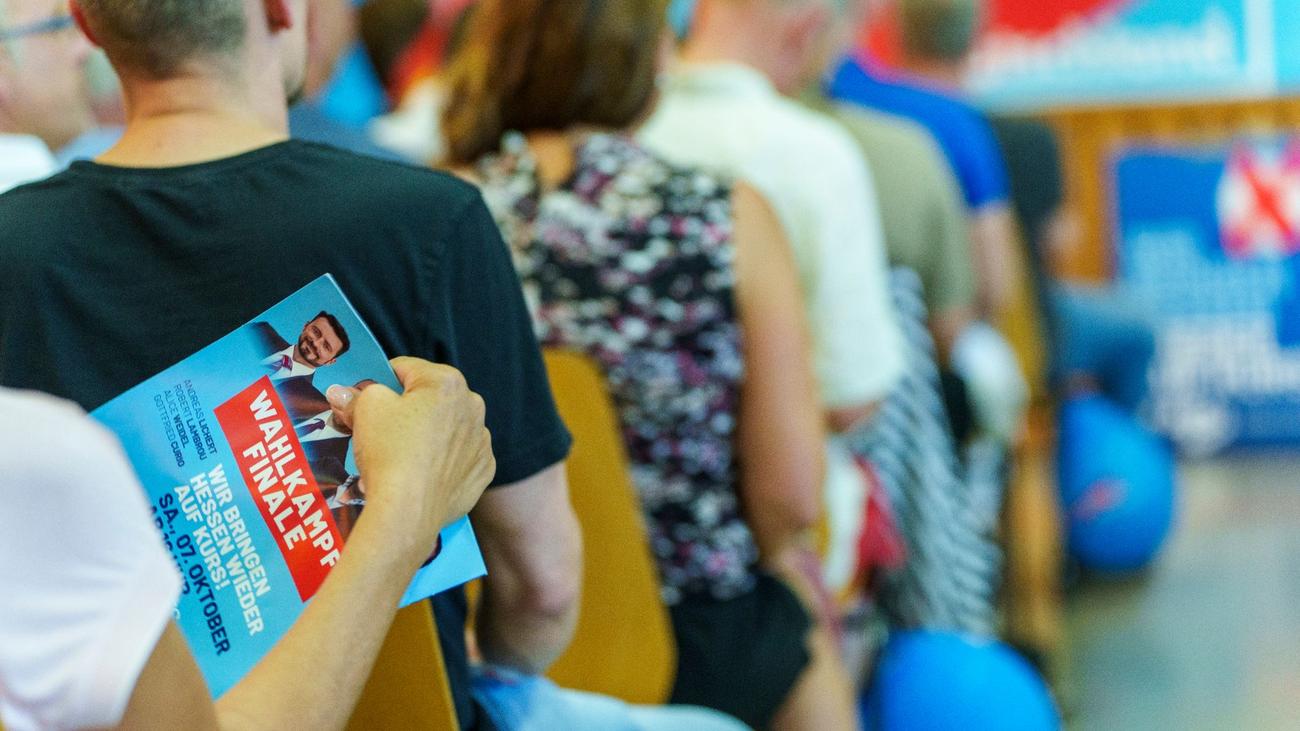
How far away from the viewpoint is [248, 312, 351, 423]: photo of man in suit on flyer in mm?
961

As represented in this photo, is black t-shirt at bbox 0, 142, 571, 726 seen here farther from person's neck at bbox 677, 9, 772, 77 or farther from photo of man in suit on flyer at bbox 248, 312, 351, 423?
person's neck at bbox 677, 9, 772, 77

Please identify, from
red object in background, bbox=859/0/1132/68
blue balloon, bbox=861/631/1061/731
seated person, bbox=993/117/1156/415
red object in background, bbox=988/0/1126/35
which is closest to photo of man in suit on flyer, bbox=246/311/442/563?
blue balloon, bbox=861/631/1061/731

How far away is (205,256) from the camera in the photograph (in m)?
1.08

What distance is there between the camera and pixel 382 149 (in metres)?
2.36

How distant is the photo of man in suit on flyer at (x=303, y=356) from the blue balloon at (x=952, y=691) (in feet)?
6.13

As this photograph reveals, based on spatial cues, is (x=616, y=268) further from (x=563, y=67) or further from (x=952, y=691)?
(x=952, y=691)

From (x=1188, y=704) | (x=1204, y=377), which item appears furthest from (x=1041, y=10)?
(x=1188, y=704)

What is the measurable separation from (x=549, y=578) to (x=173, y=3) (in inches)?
21.6

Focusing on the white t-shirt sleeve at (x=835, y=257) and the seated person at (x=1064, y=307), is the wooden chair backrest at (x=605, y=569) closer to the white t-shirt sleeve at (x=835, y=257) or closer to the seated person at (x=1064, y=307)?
the white t-shirt sleeve at (x=835, y=257)

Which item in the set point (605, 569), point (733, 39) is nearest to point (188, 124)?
point (605, 569)

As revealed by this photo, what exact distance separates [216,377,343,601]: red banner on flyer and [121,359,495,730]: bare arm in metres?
0.04

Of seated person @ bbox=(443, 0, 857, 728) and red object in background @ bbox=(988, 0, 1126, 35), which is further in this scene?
red object in background @ bbox=(988, 0, 1126, 35)

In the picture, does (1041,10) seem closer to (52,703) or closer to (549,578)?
(549,578)

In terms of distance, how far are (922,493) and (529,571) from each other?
1754mm
